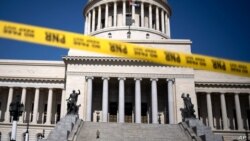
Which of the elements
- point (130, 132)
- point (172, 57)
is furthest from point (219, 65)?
point (130, 132)

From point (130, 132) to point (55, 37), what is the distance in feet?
69.7

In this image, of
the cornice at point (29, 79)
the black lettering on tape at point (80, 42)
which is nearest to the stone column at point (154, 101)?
the cornice at point (29, 79)

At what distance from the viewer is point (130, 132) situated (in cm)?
3241

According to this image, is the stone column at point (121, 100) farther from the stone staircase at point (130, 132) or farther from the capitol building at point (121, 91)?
the stone staircase at point (130, 132)

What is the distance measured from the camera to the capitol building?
44.5 meters

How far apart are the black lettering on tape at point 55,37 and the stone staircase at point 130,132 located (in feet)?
58.0

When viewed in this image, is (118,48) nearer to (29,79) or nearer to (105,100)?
(105,100)

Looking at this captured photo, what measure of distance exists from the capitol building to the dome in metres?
11.6

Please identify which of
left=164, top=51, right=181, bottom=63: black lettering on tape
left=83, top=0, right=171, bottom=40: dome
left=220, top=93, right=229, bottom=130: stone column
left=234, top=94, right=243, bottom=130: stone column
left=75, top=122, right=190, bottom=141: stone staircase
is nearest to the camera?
left=164, top=51, right=181, bottom=63: black lettering on tape

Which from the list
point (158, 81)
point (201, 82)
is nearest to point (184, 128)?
point (158, 81)

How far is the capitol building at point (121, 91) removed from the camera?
44.5 metres

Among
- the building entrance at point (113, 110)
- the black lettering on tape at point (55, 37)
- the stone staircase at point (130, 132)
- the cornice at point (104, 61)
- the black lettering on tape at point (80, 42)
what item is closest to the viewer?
the black lettering on tape at point (55, 37)

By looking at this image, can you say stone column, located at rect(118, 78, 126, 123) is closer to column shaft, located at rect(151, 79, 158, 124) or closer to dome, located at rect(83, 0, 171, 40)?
column shaft, located at rect(151, 79, 158, 124)

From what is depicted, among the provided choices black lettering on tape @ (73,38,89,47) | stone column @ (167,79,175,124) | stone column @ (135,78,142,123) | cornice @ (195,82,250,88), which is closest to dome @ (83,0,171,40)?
cornice @ (195,82,250,88)
